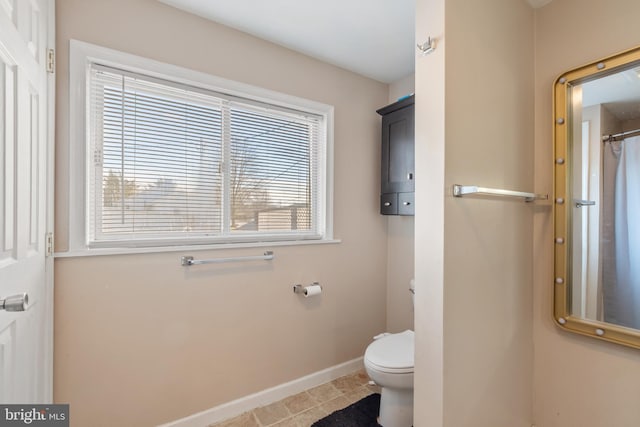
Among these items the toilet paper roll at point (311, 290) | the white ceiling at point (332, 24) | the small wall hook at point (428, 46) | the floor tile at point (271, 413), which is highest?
the white ceiling at point (332, 24)

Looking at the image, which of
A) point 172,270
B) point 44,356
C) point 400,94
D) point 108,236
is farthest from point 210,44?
point 44,356

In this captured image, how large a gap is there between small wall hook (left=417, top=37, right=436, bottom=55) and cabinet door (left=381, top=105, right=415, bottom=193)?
2.87ft

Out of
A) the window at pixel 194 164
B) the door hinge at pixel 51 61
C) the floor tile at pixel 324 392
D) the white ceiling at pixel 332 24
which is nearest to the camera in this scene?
the door hinge at pixel 51 61

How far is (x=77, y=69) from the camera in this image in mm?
1370

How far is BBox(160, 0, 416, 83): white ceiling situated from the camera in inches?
62.1

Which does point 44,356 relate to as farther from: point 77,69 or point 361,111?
point 361,111

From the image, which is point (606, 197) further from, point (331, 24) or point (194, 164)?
point (194, 164)

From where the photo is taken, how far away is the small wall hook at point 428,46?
3.74 ft

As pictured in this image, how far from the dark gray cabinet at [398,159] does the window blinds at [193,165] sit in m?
0.53

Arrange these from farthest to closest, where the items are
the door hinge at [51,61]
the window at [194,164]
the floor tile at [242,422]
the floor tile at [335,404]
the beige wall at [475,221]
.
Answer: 1. the floor tile at [335,404]
2. the floor tile at [242,422]
3. the window at [194,164]
4. the door hinge at [51,61]
5. the beige wall at [475,221]

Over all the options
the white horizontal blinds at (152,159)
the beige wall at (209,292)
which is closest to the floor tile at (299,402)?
the beige wall at (209,292)

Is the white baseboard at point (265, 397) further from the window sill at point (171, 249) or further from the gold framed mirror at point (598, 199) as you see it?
the gold framed mirror at point (598, 199)

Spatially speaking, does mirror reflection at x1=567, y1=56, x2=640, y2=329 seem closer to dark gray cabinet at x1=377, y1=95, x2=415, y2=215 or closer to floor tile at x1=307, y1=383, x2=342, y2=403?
dark gray cabinet at x1=377, y1=95, x2=415, y2=215

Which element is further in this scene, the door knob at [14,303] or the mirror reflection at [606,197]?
the mirror reflection at [606,197]
